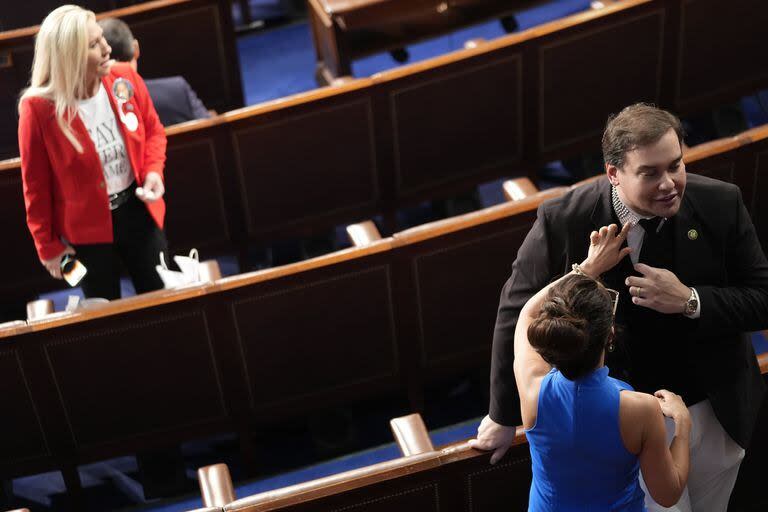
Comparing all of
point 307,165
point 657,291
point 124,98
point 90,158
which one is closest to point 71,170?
point 90,158

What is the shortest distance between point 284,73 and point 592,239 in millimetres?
2941

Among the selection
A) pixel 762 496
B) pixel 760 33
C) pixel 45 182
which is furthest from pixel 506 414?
pixel 760 33

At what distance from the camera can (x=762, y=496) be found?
80.3 inches

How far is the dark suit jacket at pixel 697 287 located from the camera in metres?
1.60

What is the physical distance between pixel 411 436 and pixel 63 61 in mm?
1072

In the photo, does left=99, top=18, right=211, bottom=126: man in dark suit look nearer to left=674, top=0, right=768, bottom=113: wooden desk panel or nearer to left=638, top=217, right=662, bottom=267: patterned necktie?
left=674, top=0, right=768, bottom=113: wooden desk panel

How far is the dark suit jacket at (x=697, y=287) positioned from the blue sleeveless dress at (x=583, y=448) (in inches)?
8.7

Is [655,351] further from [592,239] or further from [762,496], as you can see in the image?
[762,496]

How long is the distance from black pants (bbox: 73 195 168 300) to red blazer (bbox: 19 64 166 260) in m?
0.04

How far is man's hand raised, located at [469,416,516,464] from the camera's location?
175 cm

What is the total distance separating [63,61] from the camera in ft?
7.28

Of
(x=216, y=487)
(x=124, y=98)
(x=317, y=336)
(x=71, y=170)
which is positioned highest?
(x=124, y=98)

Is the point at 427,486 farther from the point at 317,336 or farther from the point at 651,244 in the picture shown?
the point at 317,336

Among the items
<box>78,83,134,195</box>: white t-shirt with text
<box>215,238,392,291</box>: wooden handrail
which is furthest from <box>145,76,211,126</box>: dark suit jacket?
<box>215,238,392,291</box>: wooden handrail
